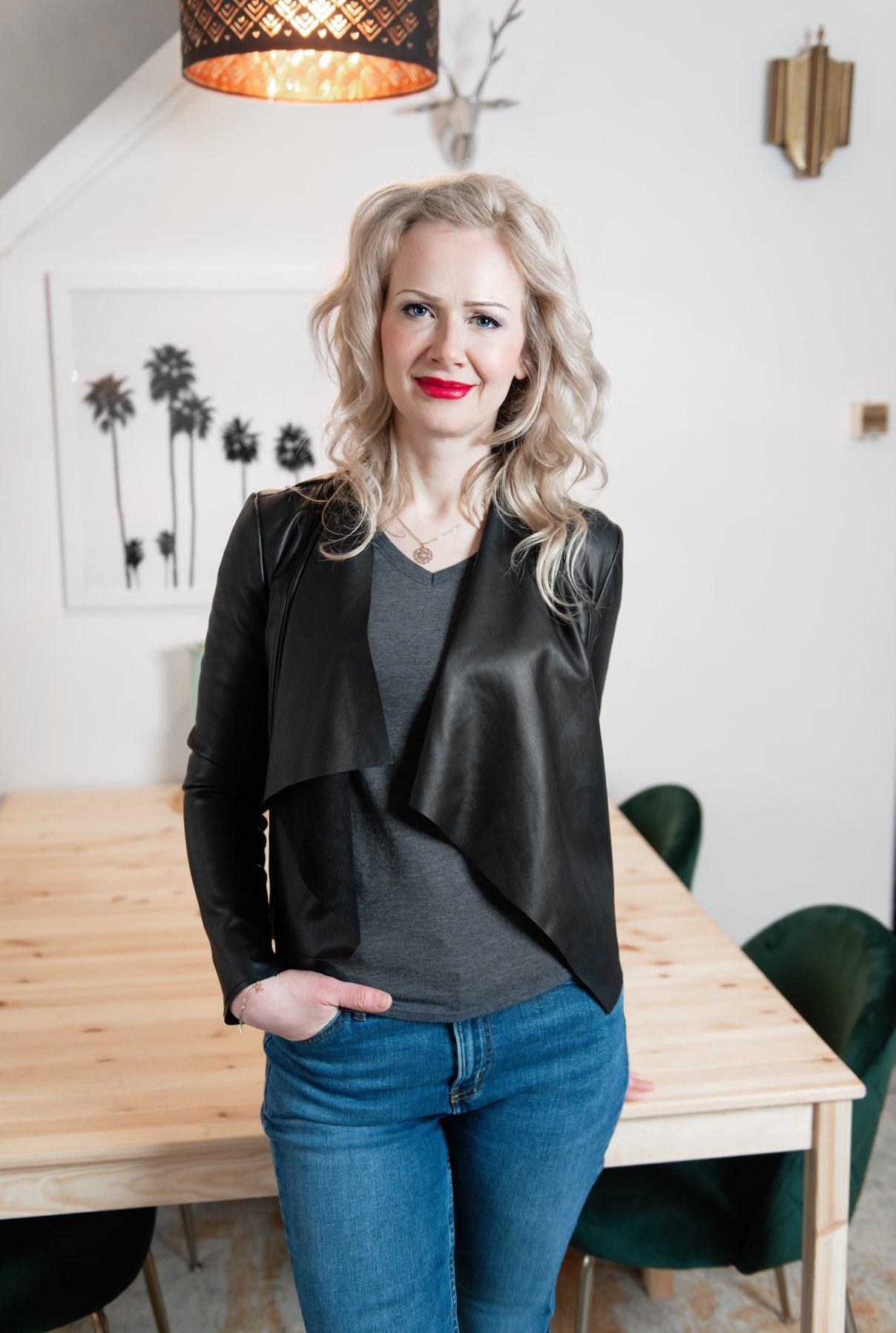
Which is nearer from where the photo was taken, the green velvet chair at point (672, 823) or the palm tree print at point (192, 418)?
the green velvet chair at point (672, 823)

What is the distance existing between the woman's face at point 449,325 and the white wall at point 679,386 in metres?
1.75

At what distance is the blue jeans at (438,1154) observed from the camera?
1212mm

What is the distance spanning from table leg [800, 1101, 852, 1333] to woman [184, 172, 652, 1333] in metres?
0.45

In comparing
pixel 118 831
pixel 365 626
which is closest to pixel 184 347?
pixel 118 831

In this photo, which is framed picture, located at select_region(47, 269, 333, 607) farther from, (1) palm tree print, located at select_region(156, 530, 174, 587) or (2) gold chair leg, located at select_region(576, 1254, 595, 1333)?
(2) gold chair leg, located at select_region(576, 1254, 595, 1333)

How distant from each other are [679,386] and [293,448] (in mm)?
992

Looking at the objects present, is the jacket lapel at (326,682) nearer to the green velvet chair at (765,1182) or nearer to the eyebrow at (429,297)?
the eyebrow at (429,297)

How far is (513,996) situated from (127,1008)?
2.96ft

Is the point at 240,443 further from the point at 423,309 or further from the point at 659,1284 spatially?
the point at 659,1284

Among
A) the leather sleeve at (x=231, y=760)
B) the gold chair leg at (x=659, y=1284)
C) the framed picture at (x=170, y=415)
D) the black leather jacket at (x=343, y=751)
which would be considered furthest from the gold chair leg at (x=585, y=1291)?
the framed picture at (x=170, y=415)

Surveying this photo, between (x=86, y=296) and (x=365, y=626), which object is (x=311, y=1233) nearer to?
(x=365, y=626)

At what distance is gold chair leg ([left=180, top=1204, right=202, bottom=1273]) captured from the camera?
2.35 meters

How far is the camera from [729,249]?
119 inches

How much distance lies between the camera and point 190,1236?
2.36 m
